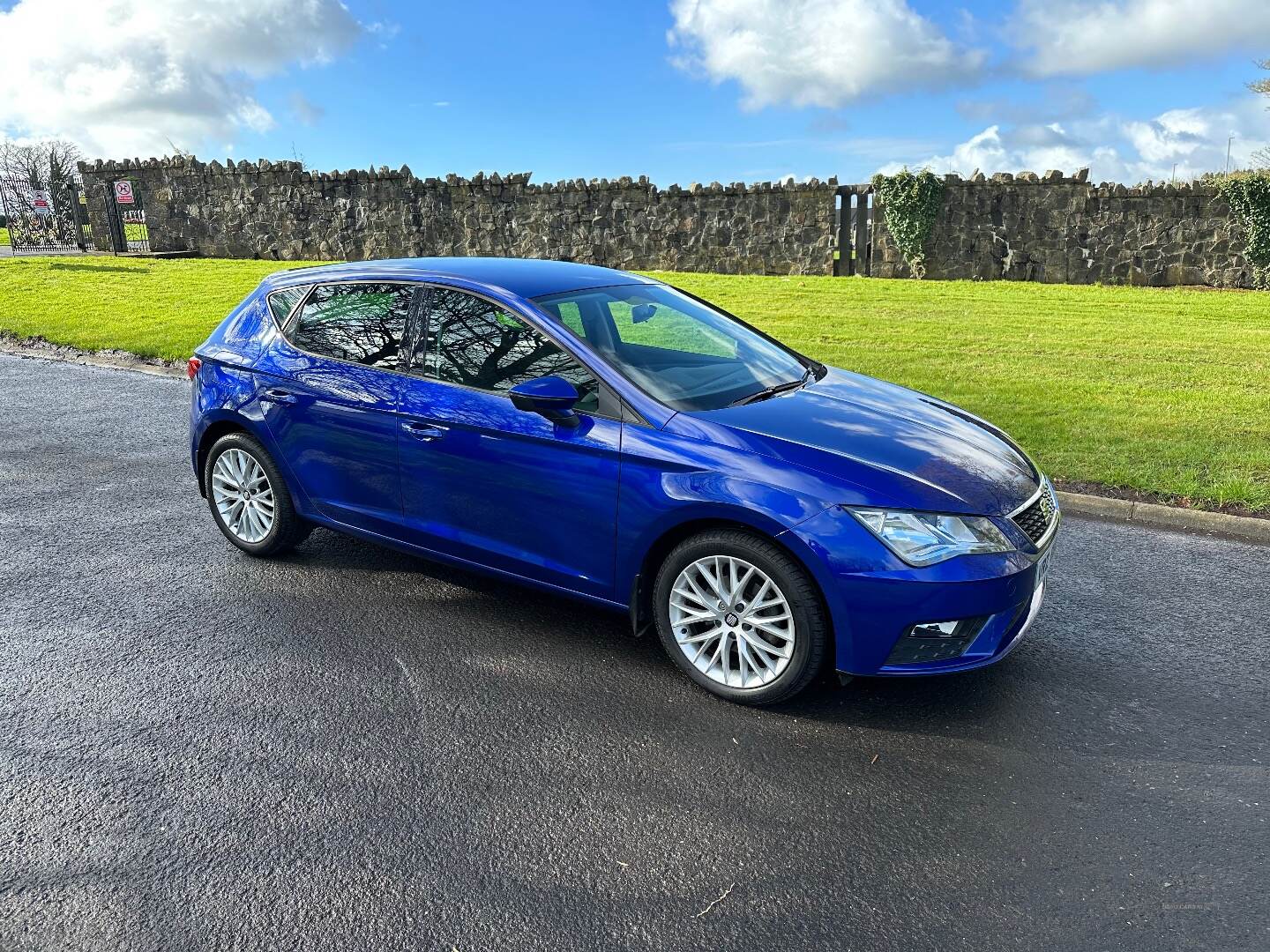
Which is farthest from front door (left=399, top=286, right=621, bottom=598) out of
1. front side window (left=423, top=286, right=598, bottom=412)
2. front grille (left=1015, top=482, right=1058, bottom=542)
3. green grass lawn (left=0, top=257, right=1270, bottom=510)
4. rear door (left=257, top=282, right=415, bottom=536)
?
green grass lawn (left=0, top=257, right=1270, bottom=510)

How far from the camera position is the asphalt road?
275 centimetres

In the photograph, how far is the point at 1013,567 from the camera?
3.65m

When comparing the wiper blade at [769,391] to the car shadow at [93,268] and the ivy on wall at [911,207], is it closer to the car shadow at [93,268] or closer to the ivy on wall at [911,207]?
the ivy on wall at [911,207]

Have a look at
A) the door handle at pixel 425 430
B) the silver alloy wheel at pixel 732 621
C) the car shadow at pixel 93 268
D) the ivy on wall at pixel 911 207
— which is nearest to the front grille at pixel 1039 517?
the silver alloy wheel at pixel 732 621

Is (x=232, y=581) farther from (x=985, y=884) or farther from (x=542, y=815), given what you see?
(x=985, y=884)

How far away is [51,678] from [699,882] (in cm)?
293

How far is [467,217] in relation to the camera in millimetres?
25703

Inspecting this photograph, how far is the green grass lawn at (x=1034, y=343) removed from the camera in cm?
722

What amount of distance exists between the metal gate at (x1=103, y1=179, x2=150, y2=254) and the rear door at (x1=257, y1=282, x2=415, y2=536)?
1128 inches

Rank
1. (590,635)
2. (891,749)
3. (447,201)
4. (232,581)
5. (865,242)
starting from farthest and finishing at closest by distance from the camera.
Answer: (447,201) < (865,242) < (232,581) < (590,635) < (891,749)

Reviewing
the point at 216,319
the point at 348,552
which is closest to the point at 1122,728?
the point at 348,552

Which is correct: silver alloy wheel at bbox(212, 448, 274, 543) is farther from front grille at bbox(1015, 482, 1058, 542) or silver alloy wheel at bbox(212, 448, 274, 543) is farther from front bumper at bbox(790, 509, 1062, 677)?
front grille at bbox(1015, 482, 1058, 542)

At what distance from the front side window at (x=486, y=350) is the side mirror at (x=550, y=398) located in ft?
0.28

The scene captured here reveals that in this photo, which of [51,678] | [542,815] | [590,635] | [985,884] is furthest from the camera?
[590,635]
